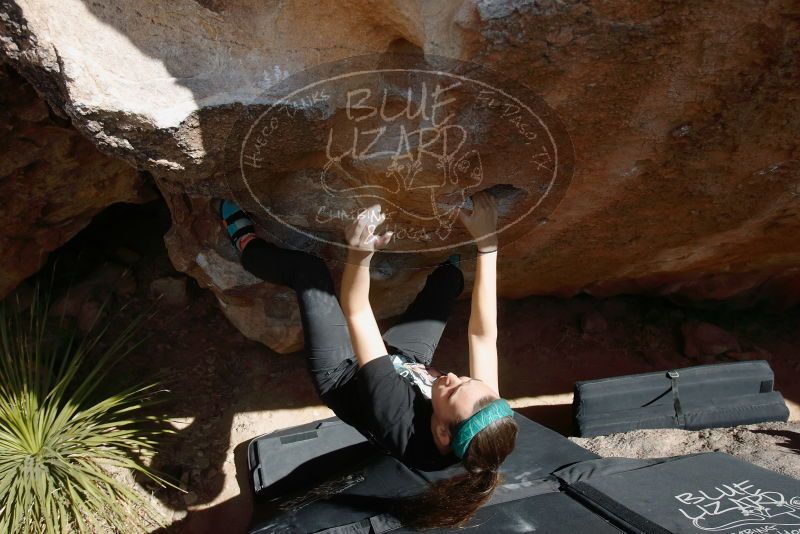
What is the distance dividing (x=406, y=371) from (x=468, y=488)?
0.41 m

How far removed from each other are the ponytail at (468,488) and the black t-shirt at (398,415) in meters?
0.08

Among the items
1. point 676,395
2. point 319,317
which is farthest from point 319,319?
point 676,395

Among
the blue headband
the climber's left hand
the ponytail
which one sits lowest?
the ponytail

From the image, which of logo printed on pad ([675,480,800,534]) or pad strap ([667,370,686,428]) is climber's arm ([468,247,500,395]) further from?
pad strap ([667,370,686,428])

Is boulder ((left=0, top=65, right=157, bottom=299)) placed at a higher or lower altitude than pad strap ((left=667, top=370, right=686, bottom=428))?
higher

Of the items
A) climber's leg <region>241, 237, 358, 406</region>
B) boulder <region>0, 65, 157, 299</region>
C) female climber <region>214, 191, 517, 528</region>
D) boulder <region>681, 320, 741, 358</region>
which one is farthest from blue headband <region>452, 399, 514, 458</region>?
boulder <region>681, 320, 741, 358</region>

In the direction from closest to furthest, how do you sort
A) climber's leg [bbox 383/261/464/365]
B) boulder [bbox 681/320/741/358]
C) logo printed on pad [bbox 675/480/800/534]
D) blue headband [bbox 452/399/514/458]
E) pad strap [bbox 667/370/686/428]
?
blue headband [bbox 452/399/514/458]
logo printed on pad [bbox 675/480/800/534]
climber's leg [bbox 383/261/464/365]
pad strap [bbox 667/370/686/428]
boulder [bbox 681/320/741/358]

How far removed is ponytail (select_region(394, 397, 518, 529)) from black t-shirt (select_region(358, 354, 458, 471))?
8cm

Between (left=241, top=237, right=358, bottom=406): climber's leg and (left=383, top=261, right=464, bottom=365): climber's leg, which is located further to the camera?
(left=383, top=261, right=464, bottom=365): climber's leg

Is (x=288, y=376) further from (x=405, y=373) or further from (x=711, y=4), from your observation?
(x=711, y=4)

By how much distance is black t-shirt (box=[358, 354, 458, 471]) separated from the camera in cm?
161

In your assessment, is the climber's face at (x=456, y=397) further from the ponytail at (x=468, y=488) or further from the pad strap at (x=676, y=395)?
the pad strap at (x=676, y=395)

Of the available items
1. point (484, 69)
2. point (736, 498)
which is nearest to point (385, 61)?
point (484, 69)

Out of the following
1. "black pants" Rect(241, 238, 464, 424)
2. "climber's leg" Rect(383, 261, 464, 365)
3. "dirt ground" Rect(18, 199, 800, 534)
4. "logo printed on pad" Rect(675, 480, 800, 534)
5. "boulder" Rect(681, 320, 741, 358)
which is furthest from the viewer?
"boulder" Rect(681, 320, 741, 358)
